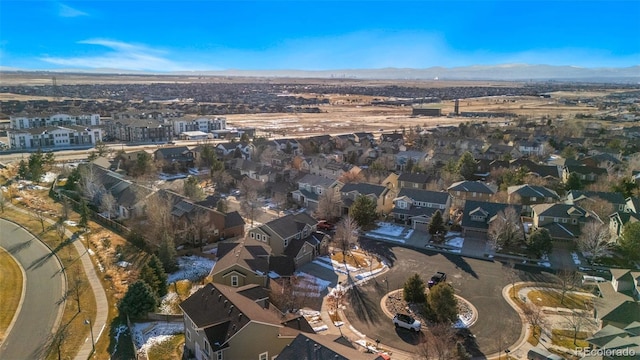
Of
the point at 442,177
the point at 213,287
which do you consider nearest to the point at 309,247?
the point at 213,287

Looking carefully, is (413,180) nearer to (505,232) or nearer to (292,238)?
(505,232)

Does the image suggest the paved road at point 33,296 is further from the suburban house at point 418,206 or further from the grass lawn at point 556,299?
the suburban house at point 418,206

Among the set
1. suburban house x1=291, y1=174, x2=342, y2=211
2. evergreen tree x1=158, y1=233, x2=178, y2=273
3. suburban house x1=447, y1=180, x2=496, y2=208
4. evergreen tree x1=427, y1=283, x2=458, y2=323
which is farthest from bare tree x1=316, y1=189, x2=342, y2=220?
evergreen tree x1=427, y1=283, x2=458, y2=323

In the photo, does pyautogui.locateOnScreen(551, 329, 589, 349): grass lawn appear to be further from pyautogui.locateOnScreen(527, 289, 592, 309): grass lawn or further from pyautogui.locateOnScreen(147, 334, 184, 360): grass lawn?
pyautogui.locateOnScreen(147, 334, 184, 360): grass lawn

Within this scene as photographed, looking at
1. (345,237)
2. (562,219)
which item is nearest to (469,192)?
(562,219)

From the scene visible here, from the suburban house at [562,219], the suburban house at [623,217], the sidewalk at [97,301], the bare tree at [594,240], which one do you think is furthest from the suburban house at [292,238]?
the suburban house at [623,217]

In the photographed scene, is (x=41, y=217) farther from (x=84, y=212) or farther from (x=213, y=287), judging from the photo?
(x=213, y=287)
